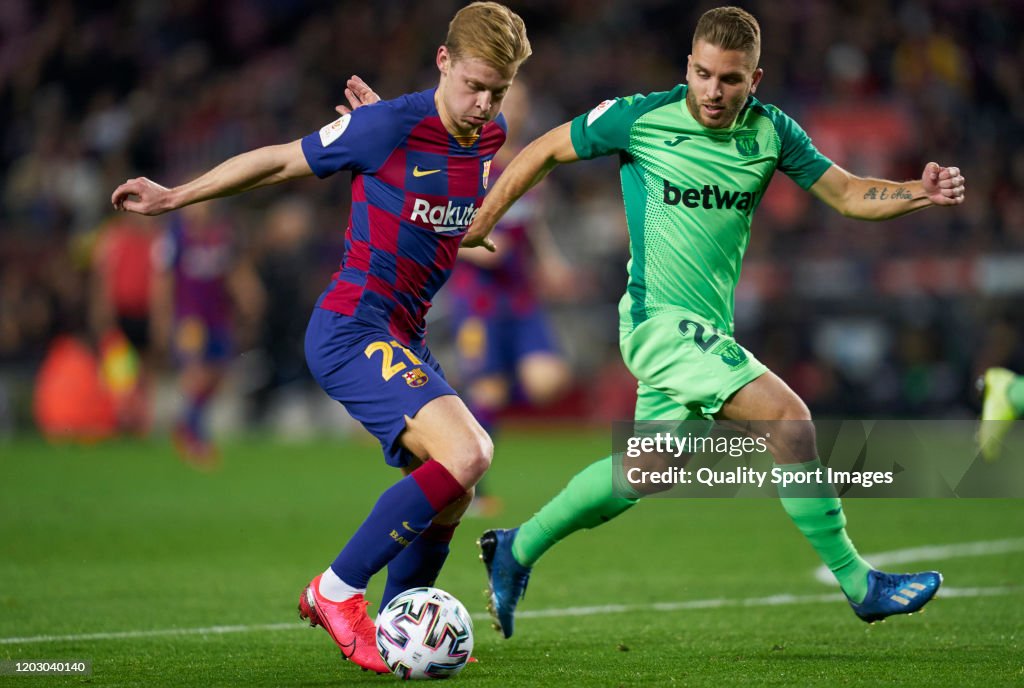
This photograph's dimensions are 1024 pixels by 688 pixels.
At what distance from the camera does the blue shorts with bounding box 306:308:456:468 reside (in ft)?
16.1

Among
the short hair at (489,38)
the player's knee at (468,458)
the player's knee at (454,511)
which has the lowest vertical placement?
the player's knee at (454,511)

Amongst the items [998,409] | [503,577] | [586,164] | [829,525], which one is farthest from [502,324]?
[586,164]

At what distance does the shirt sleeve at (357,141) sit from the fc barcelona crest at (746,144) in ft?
4.14

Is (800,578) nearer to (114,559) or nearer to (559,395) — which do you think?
(114,559)

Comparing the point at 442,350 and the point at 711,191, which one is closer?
the point at 711,191

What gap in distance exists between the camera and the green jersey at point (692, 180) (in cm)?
541

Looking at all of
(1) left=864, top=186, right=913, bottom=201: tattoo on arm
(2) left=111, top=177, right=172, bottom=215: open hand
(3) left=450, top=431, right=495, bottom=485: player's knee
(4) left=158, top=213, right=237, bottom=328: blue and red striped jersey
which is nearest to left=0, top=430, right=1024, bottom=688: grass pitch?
(3) left=450, top=431, right=495, bottom=485: player's knee

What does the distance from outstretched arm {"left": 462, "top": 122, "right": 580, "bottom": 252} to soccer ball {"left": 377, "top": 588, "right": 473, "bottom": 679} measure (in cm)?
138

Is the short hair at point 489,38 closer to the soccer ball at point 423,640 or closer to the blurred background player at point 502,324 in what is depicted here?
the soccer ball at point 423,640

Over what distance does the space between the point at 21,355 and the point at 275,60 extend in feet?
20.9

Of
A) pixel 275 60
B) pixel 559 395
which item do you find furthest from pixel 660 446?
pixel 275 60

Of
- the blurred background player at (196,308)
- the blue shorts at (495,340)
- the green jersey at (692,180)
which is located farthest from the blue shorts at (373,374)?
the blurred background player at (196,308)

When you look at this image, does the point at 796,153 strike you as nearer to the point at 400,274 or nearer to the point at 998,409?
the point at 400,274

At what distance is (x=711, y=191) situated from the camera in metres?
5.40
